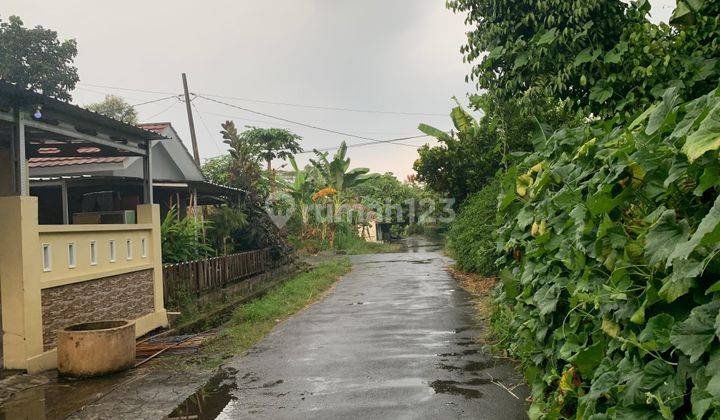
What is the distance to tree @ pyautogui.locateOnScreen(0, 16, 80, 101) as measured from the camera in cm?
2962

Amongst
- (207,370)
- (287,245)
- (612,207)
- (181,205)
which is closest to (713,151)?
(612,207)

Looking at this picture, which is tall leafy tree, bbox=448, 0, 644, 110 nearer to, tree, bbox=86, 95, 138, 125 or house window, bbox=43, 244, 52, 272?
house window, bbox=43, 244, 52, 272

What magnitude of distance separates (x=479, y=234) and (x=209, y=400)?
37.6 ft

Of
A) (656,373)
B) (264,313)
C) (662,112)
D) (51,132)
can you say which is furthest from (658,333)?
(264,313)

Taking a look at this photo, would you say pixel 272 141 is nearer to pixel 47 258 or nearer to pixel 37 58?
pixel 37 58

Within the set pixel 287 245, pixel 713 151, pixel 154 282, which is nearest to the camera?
pixel 713 151

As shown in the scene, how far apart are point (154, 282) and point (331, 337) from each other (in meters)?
3.51

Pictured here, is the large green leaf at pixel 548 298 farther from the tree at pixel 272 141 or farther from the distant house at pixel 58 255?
the tree at pixel 272 141

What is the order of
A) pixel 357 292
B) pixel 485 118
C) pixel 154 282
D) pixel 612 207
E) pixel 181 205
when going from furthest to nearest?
pixel 485 118 < pixel 181 205 < pixel 357 292 < pixel 154 282 < pixel 612 207

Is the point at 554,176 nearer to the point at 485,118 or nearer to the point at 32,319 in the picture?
the point at 32,319

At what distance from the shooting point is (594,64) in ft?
26.6

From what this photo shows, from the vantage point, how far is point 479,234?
55.6 feet

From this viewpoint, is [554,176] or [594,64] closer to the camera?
[554,176]

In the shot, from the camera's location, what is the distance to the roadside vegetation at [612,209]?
2.24 metres
